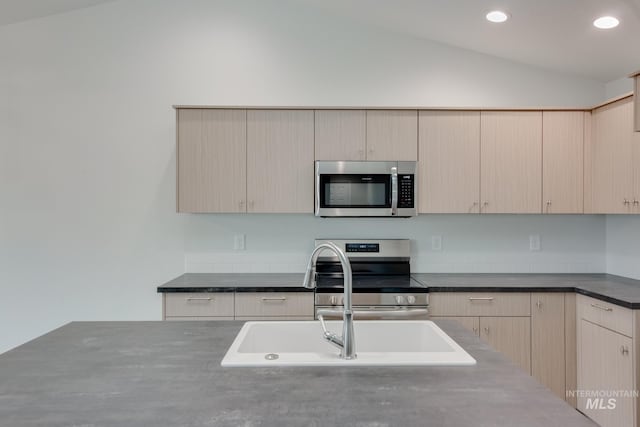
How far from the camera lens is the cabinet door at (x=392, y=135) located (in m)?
2.95

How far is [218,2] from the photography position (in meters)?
3.24

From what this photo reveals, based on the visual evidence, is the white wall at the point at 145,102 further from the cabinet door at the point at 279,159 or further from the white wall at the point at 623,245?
the cabinet door at the point at 279,159

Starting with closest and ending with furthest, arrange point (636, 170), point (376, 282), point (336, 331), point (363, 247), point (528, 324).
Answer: point (336, 331) → point (636, 170) → point (528, 324) → point (376, 282) → point (363, 247)

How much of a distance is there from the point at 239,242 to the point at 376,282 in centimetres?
115

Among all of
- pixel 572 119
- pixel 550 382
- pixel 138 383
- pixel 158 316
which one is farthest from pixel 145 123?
pixel 550 382

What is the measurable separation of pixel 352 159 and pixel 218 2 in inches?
66.6

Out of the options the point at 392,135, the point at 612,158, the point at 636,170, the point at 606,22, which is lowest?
the point at 636,170

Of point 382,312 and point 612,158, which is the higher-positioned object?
point 612,158

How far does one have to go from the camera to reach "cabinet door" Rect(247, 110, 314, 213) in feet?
9.64

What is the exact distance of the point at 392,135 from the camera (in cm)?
295

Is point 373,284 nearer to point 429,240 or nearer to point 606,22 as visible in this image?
point 429,240

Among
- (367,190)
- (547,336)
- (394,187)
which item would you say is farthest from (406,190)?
(547,336)

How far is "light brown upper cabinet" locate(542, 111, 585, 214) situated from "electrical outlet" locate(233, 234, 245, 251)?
2.28m

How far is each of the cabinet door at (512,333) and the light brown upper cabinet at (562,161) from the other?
0.86 m
